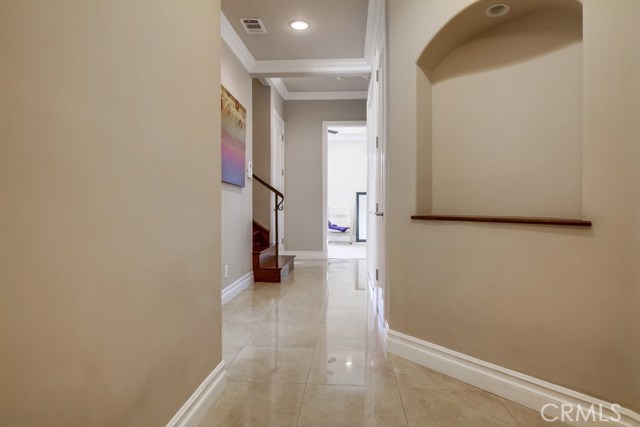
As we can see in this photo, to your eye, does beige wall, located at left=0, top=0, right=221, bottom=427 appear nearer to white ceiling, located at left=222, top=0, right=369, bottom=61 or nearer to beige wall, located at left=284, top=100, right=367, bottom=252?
white ceiling, located at left=222, top=0, right=369, bottom=61

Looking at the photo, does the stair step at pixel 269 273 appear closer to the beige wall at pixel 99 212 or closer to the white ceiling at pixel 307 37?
the white ceiling at pixel 307 37

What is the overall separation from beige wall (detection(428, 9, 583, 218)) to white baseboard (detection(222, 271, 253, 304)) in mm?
2210

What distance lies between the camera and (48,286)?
2.43 feet

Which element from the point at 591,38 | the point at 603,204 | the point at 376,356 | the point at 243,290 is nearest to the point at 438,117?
the point at 591,38

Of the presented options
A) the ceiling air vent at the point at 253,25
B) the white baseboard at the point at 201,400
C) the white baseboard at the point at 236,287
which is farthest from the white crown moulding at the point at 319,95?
the white baseboard at the point at 201,400

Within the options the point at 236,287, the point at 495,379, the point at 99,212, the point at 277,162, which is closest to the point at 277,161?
the point at 277,162

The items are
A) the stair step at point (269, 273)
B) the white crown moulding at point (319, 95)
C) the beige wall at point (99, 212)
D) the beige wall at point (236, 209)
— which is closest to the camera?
the beige wall at point (99, 212)

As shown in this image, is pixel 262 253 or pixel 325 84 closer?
pixel 262 253

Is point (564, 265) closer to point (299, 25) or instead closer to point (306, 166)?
point (299, 25)

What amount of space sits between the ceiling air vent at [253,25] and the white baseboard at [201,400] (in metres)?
3.02

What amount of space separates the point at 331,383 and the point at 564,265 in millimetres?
1230

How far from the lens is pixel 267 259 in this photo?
14.8ft

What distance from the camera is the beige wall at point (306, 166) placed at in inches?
229

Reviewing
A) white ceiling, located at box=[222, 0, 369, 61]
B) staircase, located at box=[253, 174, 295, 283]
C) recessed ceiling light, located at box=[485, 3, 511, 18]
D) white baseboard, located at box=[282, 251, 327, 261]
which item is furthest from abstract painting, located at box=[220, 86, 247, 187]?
white baseboard, located at box=[282, 251, 327, 261]
